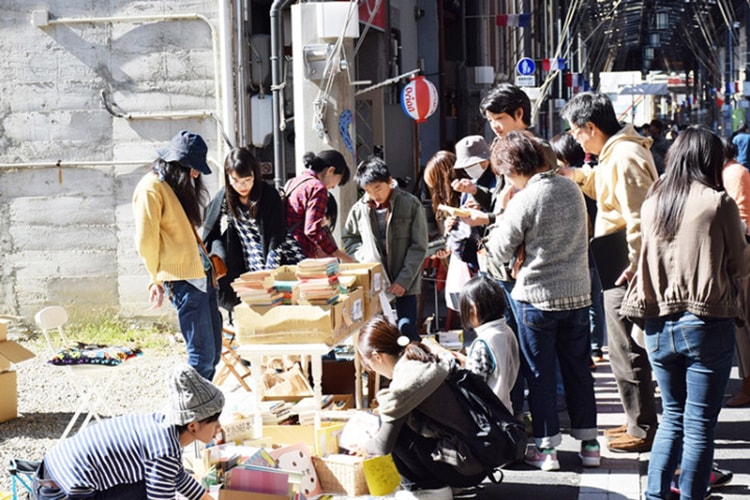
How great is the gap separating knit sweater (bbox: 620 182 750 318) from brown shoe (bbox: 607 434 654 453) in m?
1.77

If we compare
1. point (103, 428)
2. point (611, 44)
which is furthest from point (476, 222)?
point (611, 44)

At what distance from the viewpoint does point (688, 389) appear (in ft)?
16.2

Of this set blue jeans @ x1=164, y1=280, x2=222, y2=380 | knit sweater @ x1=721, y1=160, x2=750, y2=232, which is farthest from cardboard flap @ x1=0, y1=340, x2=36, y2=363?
knit sweater @ x1=721, y1=160, x2=750, y2=232

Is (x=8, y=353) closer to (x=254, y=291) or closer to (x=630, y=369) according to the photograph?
(x=254, y=291)

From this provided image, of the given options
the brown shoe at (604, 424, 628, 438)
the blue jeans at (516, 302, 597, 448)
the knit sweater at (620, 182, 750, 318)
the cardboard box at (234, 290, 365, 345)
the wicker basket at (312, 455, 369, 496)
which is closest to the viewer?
the knit sweater at (620, 182, 750, 318)

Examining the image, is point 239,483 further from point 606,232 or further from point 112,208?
point 112,208

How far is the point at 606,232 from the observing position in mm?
6277

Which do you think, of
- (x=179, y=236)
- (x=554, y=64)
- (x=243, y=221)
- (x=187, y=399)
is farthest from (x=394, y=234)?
(x=554, y=64)

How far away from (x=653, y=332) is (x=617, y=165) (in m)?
1.37

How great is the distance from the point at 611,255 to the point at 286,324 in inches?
75.8

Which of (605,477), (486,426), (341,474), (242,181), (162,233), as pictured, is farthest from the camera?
(242,181)

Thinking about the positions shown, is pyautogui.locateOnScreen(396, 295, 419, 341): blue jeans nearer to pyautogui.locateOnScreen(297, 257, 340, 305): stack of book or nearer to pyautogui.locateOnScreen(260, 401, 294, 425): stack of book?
pyautogui.locateOnScreen(297, 257, 340, 305): stack of book

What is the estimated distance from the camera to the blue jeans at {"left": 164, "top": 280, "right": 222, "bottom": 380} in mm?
6895

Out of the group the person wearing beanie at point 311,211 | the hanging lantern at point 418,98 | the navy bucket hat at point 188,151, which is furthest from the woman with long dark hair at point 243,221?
Result: the hanging lantern at point 418,98
